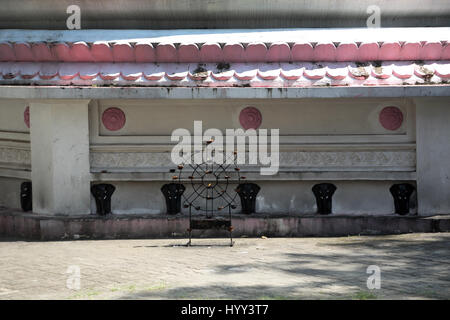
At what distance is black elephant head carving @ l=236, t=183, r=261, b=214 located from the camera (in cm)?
1052

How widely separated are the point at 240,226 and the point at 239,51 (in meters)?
2.07

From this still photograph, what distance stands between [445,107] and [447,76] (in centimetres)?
45

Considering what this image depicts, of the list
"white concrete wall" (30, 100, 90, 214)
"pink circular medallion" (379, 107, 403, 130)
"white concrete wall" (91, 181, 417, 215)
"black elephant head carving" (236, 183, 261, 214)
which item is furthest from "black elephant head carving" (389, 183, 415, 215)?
"white concrete wall" (30, 100, 90, 214)

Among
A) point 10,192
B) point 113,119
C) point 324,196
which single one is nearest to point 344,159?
point 324,196

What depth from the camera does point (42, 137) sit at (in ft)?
34.3

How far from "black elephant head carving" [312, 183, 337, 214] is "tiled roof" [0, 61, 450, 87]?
1.31 metres

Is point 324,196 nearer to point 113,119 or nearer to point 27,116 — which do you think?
point 113,119

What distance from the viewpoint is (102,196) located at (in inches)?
414

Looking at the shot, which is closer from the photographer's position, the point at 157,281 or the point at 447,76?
the point at 157,281

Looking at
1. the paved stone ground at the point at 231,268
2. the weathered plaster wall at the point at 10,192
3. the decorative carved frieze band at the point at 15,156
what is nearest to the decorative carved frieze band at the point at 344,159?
the paved stone ground at the point at 231,268

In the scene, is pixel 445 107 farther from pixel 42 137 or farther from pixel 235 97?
pixel 42 137

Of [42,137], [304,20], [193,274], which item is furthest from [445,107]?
[42,137]

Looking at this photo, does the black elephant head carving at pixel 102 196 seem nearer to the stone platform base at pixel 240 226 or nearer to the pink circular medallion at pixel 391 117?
the stone platform base at pixel 240 226

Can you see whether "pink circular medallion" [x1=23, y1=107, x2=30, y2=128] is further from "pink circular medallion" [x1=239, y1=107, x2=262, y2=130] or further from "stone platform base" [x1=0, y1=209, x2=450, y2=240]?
"pink circular medallion" [x1=239, y1=107, x2=262, y2=130]
